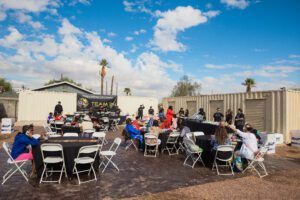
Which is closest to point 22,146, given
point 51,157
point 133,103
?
point 51,157

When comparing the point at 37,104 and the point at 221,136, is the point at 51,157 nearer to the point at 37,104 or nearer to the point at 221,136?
the point at 221,136

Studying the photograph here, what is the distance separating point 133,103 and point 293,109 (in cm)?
1400

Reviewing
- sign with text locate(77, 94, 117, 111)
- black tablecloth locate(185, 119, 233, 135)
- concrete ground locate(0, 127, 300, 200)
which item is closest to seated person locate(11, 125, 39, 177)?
concrete ground locate(0, 127, 300, 200)

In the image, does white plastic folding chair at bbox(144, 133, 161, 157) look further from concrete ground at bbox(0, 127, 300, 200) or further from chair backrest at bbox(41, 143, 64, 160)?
chair backrest at bbox(41, 143, 64, 160)

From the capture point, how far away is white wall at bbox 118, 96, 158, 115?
22.2 metres

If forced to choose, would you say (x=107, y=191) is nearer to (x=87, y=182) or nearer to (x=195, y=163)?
(x=87, y=182)

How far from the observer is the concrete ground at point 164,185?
→ 4.45 meters

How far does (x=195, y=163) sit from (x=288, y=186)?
2.48 metres

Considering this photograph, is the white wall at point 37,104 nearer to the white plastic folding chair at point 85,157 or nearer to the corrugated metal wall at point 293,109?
the white plastic folding chair at point 85,157

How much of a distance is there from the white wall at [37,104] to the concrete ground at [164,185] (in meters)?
12.5

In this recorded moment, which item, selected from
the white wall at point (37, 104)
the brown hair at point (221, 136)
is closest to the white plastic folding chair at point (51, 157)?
the brown hair at point (221, 136)

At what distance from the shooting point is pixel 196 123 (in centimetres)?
1226

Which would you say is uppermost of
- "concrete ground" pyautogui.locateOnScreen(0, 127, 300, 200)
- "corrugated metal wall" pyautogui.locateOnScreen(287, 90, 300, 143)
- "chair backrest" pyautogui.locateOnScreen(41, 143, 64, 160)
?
"corrugated metal wall" pyautogui.locateOnScreen(287, 90, 300, 143)

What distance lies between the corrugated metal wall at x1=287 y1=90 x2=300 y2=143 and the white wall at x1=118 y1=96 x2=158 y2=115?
13.7 meters
